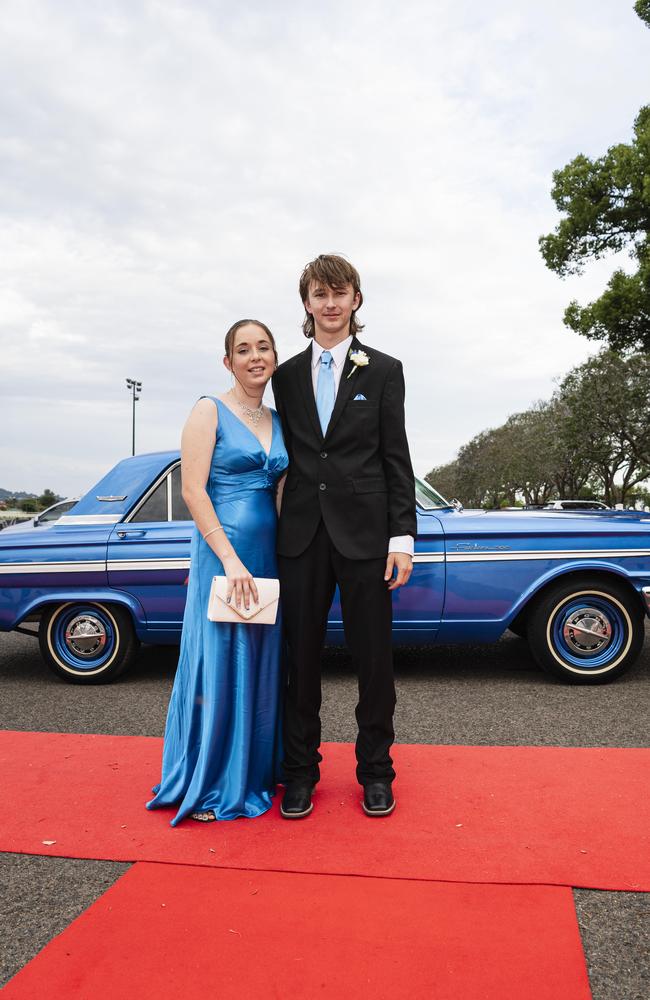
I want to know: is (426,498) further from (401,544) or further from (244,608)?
(244,608)

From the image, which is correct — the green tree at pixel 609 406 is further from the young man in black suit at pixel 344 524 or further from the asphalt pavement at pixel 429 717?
the young man in black suit at pixel 344 524

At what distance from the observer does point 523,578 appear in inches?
193

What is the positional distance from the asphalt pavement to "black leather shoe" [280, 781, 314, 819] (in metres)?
0.67

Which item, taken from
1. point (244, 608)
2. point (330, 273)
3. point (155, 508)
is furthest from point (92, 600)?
point (330, 273)

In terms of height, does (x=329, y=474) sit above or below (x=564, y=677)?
above

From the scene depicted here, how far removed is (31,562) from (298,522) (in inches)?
110

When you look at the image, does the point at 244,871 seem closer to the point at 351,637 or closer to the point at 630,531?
the point at 351,637

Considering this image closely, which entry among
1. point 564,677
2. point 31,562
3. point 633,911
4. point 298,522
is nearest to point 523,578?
point 564,677

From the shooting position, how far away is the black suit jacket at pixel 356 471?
301 cm

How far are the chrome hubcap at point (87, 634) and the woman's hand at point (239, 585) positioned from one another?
8.51 feet

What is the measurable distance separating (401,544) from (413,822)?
1.05 meters

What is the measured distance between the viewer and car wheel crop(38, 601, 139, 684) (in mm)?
5195

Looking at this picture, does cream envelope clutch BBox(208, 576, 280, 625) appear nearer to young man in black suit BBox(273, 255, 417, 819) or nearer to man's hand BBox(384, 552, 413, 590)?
young man in black suit BBox(273, 255, 417, 819)

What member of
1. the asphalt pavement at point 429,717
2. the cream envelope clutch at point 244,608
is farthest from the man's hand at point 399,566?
the asphalt pavement at point 429,717
